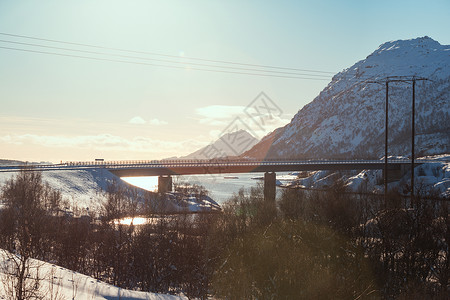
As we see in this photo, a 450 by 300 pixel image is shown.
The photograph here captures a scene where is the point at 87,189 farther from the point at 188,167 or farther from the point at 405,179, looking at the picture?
the point at 405,179

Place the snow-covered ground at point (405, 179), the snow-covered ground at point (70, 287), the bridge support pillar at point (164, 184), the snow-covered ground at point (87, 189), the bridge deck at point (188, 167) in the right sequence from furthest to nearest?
1. the snow-covered ground at point (405, 179)
2. the bridge support pillar at point (164, 184)
3. the bridge deck at point (188, 167)
4. the snow-covered ground at point (87, 189)
5. the snow-covered ground at point (70, 287)

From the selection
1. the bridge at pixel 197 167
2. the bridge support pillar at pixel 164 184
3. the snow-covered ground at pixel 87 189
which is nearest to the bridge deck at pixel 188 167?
the bridge at pixel 197 167

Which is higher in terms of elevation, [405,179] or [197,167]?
[197,167]

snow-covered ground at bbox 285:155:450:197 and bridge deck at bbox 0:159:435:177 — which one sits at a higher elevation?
bridge deck at bbox 0:159:435:177

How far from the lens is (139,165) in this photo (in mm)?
107812

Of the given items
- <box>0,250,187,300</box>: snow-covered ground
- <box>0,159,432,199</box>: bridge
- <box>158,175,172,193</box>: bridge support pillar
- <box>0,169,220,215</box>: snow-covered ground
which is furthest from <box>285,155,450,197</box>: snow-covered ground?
<box>0,250,187,300</box>: snow-covered ground

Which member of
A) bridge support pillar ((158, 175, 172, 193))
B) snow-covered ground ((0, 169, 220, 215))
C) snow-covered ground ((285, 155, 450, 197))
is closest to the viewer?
snow-covered ground ((0, 169, 220, 215))

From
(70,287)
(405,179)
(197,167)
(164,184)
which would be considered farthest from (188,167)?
(70,287)

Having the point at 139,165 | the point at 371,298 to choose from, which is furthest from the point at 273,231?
the point at 139,165

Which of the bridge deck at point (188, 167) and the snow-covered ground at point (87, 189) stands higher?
the bridge deck at point (188, 167)

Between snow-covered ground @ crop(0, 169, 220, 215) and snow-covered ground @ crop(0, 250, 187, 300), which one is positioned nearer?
snow-covered ground @ crop(0, 250, 187, 300)

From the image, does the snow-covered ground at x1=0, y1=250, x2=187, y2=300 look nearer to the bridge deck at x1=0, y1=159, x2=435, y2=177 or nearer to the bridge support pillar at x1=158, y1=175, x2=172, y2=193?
the bridge deck at x1=0, y1=159, x2=435, y2=177

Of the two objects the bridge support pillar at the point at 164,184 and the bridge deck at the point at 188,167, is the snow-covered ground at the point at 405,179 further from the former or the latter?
the bridge support pillar at the point at 164,184

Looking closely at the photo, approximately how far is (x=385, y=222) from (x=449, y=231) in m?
5.99
